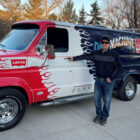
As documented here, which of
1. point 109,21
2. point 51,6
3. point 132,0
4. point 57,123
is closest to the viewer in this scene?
point 57,123

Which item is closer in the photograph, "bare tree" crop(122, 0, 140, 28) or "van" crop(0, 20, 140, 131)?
"van" crop(0, 20, 140, 131)

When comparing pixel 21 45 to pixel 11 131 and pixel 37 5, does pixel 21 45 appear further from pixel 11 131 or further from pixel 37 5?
pixel 37 5

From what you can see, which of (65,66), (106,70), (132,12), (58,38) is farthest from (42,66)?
(132,12)

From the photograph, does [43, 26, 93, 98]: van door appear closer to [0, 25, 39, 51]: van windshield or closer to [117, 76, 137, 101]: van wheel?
[0, 25, 39, 51]: van windshield

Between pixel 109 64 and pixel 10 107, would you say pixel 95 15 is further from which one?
pixel 10 107

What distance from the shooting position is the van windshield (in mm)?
3681

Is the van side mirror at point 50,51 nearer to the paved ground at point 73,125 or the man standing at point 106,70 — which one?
the man standing at point 106,70

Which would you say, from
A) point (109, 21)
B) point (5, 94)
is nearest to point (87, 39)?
point (5, 94)

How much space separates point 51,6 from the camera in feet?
90.5

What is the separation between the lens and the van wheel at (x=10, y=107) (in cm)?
339

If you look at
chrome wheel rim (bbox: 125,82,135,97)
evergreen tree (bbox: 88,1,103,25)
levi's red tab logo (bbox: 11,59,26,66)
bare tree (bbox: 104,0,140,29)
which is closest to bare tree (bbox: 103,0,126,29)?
bare tree (bbox: 104,0,140,29)

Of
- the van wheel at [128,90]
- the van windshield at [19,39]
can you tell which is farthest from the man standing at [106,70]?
the van wheel at [128,90]

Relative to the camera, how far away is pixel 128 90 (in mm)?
5859

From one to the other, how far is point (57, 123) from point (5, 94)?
4.75 feet
